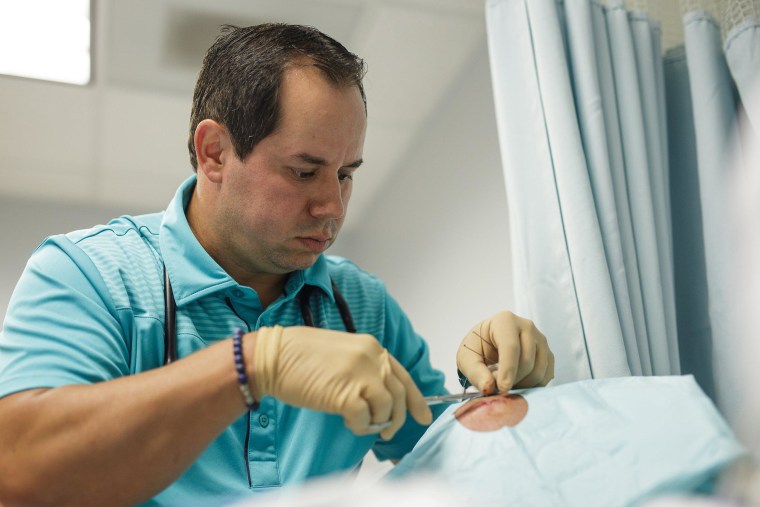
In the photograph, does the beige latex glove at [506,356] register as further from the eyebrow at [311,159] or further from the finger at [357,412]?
the eyebrow at [311,159]

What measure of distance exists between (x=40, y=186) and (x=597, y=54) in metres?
2.50

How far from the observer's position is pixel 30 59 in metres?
2.39

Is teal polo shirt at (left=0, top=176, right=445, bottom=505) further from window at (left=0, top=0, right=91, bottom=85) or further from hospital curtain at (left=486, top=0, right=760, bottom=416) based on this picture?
window at (left=0, top=0, right=91, bottom=85)

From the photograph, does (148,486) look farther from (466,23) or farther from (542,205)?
(466,23)

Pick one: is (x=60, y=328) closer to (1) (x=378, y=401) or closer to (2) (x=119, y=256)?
(2) (x=119, y=256)

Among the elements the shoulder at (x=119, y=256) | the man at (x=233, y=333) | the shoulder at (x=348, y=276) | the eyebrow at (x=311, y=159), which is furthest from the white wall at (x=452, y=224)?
the shoulder at (x=119, y=256)

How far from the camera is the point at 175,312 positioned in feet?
3.75

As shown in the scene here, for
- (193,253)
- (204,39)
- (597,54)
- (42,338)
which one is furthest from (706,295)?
(204,39)

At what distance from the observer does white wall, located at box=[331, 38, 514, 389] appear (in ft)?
7.43

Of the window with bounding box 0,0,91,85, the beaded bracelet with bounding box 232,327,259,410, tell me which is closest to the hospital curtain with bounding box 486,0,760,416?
the beaded bracelet with bounding box 232,327,259,410

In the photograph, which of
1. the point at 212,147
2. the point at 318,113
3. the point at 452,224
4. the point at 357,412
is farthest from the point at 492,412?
the point at 452,224

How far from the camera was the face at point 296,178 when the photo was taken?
120 centimetres

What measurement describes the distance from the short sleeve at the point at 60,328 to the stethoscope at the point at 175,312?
6 centimetres

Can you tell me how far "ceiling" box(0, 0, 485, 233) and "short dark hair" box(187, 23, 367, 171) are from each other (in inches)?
34.6
